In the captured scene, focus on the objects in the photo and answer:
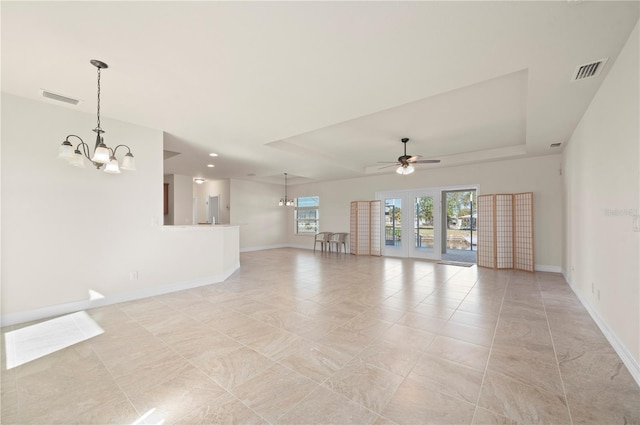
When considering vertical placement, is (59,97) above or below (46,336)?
above

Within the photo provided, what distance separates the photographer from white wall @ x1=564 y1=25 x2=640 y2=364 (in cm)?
213

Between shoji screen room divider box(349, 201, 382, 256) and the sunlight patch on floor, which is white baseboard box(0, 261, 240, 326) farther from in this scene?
shoji screen room divider box(349, 201, 382, 256)

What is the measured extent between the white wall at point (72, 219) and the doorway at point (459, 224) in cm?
825

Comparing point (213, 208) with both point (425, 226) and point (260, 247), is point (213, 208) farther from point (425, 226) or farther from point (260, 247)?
point (425, 226)

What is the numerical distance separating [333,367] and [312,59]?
9.20 feet

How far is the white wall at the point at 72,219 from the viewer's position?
317 cm

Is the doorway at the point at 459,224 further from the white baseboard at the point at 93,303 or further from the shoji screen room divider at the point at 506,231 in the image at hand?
the white baseboard at the point at 93,303

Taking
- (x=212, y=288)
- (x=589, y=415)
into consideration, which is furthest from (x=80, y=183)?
(x=589, y=415)

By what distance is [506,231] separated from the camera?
6.44 m

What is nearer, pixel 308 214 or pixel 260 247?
pixel 260 247

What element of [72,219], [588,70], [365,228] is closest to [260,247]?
[365,228]

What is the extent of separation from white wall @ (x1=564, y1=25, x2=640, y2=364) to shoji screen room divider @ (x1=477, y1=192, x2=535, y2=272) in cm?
246

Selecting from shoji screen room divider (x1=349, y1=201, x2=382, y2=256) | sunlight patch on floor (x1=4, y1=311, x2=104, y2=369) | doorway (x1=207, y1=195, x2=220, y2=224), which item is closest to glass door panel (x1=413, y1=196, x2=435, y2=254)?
shoji screen room divider (x1=349, y1=201, x2=382, y2=256)

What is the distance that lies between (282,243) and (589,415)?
1040cm
